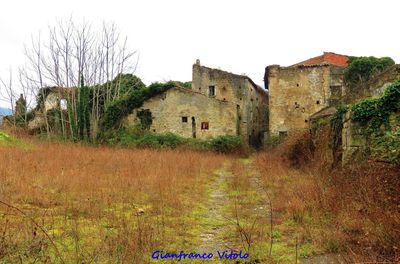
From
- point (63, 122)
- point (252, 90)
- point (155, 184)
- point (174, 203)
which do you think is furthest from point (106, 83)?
point (174, 203)

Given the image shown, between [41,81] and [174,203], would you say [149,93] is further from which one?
[174,203]

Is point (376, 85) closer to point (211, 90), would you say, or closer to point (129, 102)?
point (129, 102)

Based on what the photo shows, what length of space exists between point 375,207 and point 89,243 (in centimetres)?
396

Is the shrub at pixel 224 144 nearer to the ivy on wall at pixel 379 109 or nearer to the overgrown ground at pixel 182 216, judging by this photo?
the overgrown ground at pixel 182 216

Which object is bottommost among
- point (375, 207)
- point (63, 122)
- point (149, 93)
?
point (375, 207)

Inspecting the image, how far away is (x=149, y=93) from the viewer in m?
22.3

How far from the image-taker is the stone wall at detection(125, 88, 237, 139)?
22.0m

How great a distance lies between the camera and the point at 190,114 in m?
22.1

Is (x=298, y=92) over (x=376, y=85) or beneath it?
over

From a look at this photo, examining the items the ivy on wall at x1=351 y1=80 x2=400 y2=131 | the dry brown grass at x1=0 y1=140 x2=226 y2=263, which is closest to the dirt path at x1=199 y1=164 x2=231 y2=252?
the dry brown grass at x1=0 y1=140 x2=226 y2=263

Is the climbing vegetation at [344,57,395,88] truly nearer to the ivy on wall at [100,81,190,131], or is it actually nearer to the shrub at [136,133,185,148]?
the ivy on wall at [100,81,190,131]

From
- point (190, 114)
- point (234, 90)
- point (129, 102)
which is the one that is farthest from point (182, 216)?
point (234, 90)

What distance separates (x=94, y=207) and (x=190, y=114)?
16.4 metres

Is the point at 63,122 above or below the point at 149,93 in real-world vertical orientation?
below
